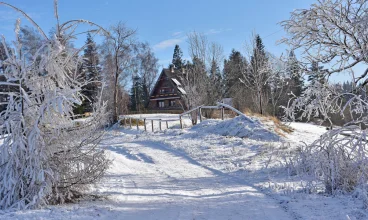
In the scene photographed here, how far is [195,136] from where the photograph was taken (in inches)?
513

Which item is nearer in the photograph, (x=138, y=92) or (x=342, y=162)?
(x=342, y=162)

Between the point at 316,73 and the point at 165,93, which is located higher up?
the point at 165,93

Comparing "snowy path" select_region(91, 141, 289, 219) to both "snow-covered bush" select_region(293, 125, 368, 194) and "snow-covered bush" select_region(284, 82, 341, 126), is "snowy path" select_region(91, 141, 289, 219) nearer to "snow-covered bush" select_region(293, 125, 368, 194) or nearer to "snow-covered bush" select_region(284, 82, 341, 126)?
"snow-covered bush" select_region(293, 125, 368, 194)

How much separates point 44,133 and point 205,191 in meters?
2.88

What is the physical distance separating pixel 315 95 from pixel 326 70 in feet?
1.69

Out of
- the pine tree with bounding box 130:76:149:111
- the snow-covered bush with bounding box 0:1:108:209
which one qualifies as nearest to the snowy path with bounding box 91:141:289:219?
the snow-covered bush with bounding box 0:1:108:209

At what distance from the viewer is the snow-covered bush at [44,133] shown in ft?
13.2

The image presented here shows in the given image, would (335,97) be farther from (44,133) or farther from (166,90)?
(166,90)

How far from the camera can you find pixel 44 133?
430cm

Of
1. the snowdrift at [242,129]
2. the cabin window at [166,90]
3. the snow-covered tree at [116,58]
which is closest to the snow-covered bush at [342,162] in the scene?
the snowdrift at [242,129]

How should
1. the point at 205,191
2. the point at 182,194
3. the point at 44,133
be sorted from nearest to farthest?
1. the point at 44,133
2. the point at 182,194
3. the point at 205,191

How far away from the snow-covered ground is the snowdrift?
168 centimetres

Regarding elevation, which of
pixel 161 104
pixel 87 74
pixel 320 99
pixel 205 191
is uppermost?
pixel 161 104

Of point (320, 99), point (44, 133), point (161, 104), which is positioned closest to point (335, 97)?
point (320, 99)
